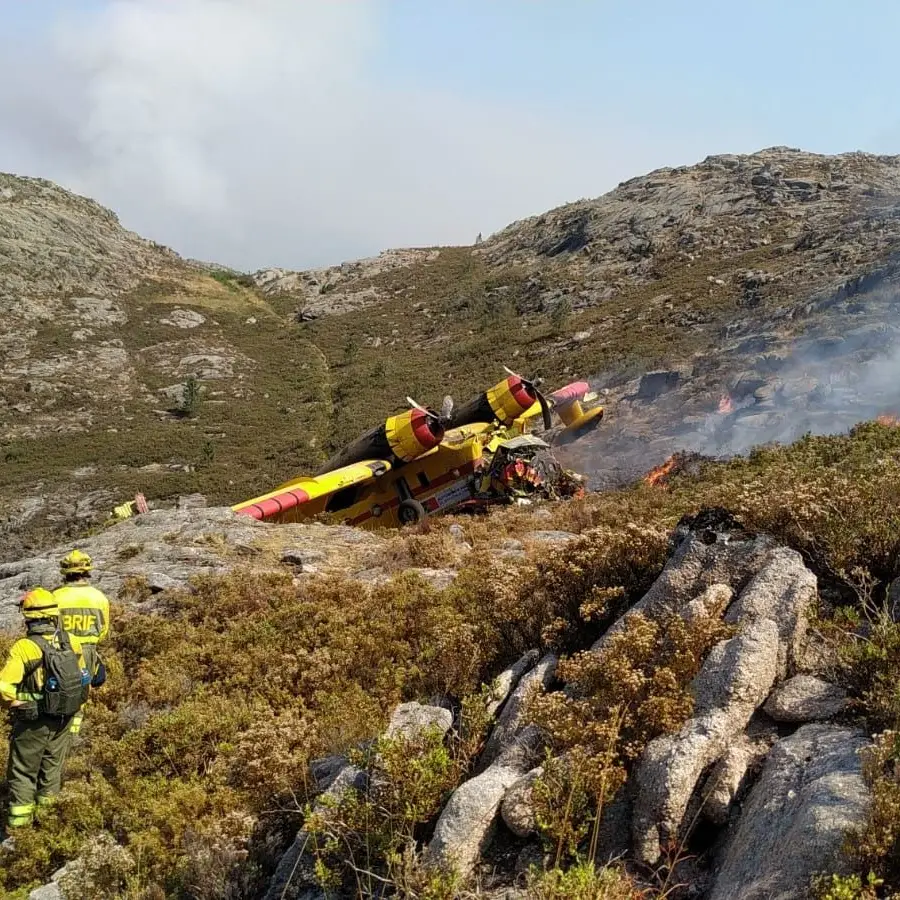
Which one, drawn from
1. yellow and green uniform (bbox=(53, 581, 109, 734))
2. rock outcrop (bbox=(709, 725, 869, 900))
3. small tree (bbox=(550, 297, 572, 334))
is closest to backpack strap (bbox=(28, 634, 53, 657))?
yellow and green uniform (bbox=(53, 581, 109, 734))

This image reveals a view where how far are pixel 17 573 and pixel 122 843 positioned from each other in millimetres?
7512

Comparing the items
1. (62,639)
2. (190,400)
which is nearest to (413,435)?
(62,639)

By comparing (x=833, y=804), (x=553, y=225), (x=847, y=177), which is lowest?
(x=833, y=804)

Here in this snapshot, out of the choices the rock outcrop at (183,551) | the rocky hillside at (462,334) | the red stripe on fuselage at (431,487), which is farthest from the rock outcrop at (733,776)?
the rocky hillside at (462,334)

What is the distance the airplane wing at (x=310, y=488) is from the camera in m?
14.0

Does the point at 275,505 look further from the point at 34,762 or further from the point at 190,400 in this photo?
the point at 190,400

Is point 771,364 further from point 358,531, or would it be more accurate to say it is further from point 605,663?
point 605,663

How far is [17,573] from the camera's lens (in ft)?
36.2

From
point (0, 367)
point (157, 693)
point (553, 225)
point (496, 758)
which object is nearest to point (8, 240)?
point (0, 367)

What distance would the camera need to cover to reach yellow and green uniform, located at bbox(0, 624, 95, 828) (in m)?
5.63

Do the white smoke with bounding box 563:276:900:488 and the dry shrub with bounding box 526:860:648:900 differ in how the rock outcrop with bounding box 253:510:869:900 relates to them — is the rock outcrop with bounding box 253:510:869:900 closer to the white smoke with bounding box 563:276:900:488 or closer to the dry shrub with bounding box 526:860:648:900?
the dry shrub with bounding box 526:860:648:900

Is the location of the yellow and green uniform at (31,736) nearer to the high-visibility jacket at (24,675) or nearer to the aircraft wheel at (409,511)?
the high-visibility jacket at (24,675)

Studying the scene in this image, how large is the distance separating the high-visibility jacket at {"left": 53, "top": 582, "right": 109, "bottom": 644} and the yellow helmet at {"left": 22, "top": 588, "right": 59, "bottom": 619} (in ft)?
0.76

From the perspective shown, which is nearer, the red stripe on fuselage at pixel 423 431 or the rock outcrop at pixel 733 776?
the rock outcrop at pixel 733 776
